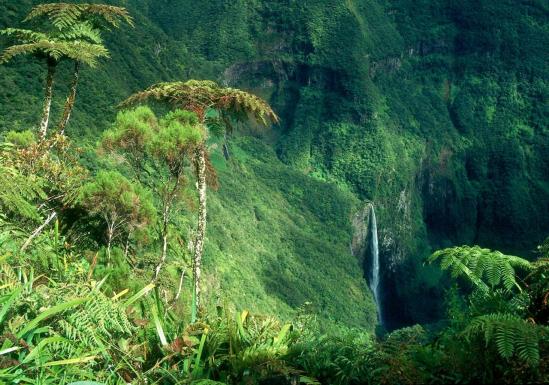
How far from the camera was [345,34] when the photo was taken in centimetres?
7656

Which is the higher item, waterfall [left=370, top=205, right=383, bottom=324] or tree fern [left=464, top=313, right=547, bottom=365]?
tree fern [left=464, top=313, right=547, bottom=365]

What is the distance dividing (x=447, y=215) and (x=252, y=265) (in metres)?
36.5

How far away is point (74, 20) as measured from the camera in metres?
7.98

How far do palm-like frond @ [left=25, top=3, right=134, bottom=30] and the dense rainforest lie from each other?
0.04 meters

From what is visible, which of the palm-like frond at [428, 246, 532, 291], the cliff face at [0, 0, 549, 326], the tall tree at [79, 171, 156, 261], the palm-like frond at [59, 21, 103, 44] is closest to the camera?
the palm-like frond at [428, 246, 532, 291]

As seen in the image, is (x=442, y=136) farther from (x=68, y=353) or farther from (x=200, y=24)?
(x=68, y=353)

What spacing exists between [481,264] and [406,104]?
79.9 m

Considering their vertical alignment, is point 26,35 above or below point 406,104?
above

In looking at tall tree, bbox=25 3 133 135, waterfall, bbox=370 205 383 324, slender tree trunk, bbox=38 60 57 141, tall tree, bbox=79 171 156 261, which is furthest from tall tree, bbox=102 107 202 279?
waterfall, bbox=370 205 383 324

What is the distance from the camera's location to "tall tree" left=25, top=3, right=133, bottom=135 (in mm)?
7676

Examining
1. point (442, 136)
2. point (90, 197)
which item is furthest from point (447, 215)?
point (90, 197)

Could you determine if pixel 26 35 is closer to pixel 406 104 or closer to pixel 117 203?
pixel 117 203

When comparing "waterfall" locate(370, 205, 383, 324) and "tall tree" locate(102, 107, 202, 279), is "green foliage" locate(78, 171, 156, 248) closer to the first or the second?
"tall tree" locate(102, 107, 202, 279)

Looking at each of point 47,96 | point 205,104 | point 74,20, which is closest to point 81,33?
point 74,20
